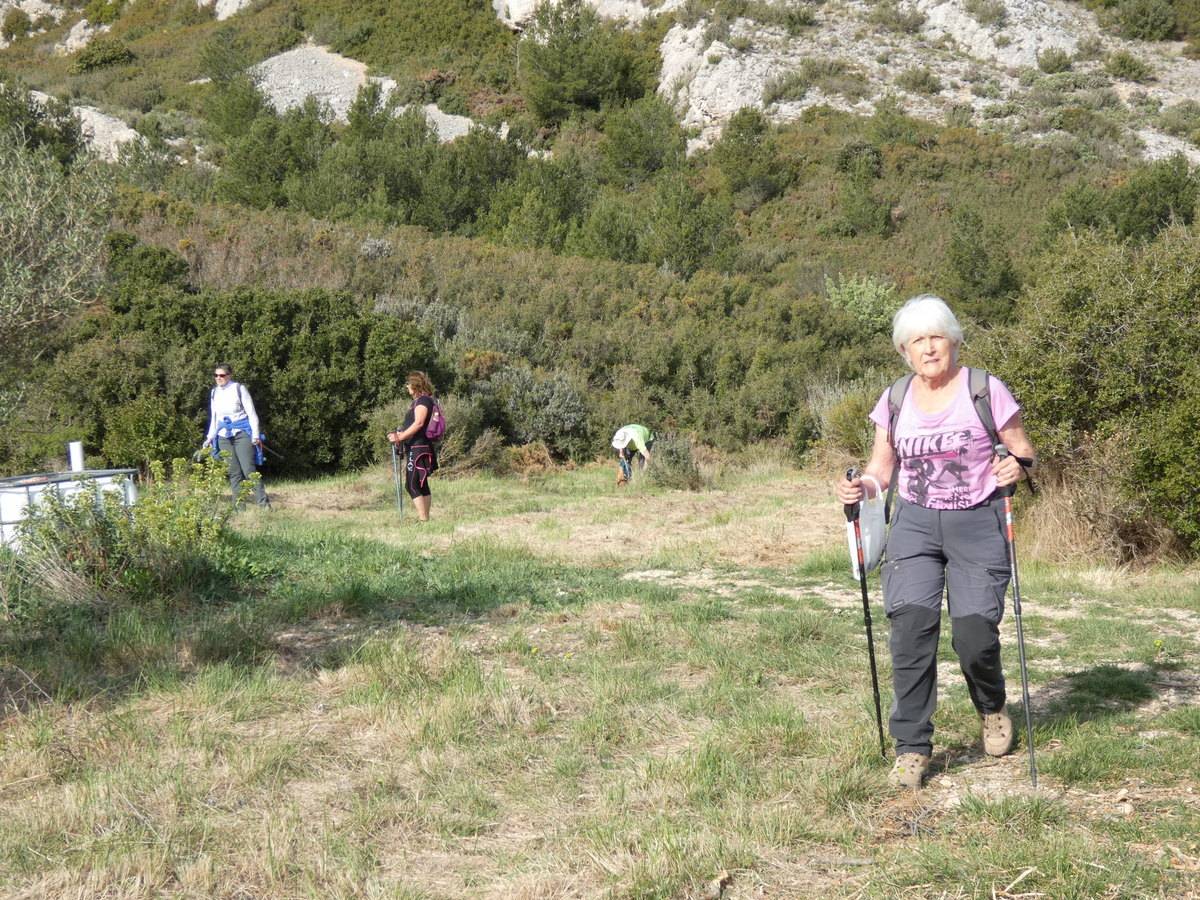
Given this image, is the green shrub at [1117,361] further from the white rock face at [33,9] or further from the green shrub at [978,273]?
the white rock face at [33,9]

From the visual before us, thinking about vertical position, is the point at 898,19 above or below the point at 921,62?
above

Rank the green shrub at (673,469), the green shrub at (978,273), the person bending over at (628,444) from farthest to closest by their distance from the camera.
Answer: the green shrub at (978,273)
the person bending over at (628,444)
the green shrub at (673,469)

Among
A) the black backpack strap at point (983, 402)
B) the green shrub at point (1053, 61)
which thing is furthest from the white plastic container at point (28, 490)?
the green shrub at point (1053, 61)

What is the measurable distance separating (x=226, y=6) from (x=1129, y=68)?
48.8m

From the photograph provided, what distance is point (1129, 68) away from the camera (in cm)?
4969

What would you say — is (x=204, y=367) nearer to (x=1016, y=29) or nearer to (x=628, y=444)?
(x=628, y=444)

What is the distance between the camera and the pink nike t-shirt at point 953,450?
12.6 feet

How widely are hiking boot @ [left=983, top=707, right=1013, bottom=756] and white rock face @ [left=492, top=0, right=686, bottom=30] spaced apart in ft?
185

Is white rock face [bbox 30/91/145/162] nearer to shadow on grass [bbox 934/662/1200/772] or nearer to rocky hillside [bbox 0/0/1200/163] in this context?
rocky hillside [bbox 0/0/1200/163]

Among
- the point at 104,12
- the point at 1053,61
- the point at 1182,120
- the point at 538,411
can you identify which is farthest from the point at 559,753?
the point at 104,12

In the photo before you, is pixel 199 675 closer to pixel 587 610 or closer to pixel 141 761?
pixel 141 761

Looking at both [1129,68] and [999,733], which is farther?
[1129,68]

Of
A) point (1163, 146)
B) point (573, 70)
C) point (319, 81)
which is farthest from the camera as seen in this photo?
point (319, 81)

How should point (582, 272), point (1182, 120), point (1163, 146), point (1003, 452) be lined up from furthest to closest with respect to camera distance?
point (1182, 120) → point (1163, 146) → point (582, 272) → point (1003, 452)
